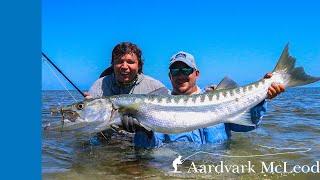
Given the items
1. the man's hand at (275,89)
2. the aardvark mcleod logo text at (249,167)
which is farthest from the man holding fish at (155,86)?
the aardvark mcleod logo text at (249,167)

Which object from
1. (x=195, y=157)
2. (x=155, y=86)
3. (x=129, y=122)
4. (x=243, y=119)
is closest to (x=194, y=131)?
(x=195, y=157)

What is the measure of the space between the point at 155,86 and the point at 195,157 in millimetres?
1086

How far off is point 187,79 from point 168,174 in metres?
0.80

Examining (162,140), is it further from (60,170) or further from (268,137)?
(268,137)

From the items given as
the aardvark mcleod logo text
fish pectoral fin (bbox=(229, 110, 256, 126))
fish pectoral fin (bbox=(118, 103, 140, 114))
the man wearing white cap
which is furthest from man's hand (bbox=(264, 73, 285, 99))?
fish pectoral fin (bbox=(118, 103, 140, 114))

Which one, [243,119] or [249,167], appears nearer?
[243,119]

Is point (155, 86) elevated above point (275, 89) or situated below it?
above

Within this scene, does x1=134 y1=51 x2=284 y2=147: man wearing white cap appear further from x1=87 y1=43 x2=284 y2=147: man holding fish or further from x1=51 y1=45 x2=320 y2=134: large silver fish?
x1=51 y1=45 x2=320 y2=134: large silver fish

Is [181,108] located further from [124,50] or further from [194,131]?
[124,50]

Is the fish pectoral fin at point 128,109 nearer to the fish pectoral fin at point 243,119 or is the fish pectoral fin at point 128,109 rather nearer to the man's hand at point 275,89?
the fish pectoral fin at point 243,119

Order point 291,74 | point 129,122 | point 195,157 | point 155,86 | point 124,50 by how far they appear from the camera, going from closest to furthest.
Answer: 1. point 129,122
2. point 291,74
3. point 195,157
4. point 124,50
5. point 155,86

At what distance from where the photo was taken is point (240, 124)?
14.7ft

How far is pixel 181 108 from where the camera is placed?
4.29 metres

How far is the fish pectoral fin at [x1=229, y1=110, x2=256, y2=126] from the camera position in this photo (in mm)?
4372
